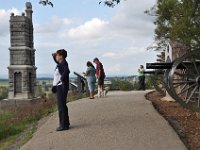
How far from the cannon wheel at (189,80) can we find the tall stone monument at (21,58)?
87.4ft

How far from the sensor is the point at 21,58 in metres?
39.2

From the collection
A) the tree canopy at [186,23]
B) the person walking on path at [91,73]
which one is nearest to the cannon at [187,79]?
the tree canopy at [186,23]

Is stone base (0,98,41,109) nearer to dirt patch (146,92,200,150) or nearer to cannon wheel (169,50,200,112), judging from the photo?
dirt patch (146,92,200,150)

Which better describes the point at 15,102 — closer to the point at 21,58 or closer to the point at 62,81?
the point at 21,58

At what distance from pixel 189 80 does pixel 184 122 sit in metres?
1.11

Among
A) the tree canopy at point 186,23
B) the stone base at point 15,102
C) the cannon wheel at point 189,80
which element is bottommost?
the stone base at point 15,102

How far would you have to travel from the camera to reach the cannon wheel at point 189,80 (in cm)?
1273

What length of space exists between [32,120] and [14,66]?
22.6 m

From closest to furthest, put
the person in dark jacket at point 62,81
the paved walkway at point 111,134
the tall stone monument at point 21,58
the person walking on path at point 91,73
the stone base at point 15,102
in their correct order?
the paved walkway at point 111,134, the person in dark jacket at point 62,81, the person walking on path at point 91,73, the stone base at point 15,102, the tall stone monument at point 21,58

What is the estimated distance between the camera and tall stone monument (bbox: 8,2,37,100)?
3900cm

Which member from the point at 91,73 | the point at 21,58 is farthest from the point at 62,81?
the point at 21,58

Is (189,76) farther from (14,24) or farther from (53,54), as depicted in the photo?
(14,24)

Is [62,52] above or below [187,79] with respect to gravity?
above

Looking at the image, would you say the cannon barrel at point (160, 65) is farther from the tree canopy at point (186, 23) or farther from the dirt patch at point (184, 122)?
the tree canopy at point (186, 23)
